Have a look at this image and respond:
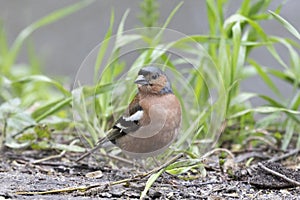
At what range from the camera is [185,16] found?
5891mm

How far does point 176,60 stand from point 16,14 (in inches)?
159

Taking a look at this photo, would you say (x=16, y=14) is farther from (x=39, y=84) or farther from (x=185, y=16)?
(x=39, y=84)

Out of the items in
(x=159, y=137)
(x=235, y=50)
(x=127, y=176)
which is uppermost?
(x=235, y=50)

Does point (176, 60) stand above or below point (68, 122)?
above

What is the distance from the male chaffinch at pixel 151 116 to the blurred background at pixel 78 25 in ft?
11.6

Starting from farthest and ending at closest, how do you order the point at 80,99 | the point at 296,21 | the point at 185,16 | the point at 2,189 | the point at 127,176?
the point at 185,16 → the point at 296,21 → the point at 80,99 → the point at 127,176 → the point at 2,189

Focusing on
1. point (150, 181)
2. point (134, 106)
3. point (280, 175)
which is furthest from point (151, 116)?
point (280, 175)

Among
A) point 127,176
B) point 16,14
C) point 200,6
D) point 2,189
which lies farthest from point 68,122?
point 16,14

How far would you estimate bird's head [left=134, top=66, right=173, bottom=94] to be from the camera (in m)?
1.93

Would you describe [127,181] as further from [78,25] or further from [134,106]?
[78,25]

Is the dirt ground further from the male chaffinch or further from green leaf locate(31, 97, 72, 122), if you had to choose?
green leaf locate(31, 97, 72, 122)

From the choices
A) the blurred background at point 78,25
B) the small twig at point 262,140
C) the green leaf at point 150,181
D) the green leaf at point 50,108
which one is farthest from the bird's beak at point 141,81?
the blurred background at point 78,25

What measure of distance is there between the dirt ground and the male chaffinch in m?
0.13

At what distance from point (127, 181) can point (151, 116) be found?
228 mm
